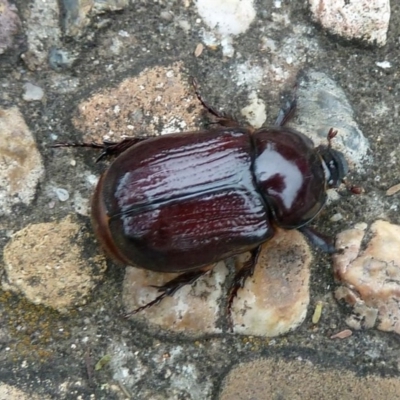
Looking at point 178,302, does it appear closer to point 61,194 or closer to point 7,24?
point 61,194

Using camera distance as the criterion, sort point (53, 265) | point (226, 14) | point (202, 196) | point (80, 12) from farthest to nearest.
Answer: point (226, 14)
point (80, 12)
point (53, 265)
point (202, 196)

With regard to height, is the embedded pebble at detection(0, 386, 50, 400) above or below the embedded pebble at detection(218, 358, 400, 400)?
below

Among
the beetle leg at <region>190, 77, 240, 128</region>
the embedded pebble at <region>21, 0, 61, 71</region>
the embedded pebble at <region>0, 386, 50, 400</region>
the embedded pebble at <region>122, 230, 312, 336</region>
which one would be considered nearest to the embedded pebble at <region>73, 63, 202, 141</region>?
the beetle leg at <region>190, 77, 240, 128</region>

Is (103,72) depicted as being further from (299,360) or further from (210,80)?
(299,360)

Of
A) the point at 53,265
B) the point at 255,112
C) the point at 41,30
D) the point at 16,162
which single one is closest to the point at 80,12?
the point at 41,30

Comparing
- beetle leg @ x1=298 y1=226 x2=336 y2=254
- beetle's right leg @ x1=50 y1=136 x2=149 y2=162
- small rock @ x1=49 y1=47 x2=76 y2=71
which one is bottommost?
beetle leg @ x1=298 y1=226 x2=336 y2=254

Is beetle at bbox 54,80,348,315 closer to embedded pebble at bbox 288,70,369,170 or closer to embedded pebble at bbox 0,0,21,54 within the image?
embedded pebble at bbox 288,70,369,170

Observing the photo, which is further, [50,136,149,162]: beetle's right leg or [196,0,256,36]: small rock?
[196,0,256,36]: small rock

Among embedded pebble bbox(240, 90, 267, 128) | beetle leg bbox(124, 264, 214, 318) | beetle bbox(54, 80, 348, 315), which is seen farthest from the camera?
embedded pebble bbox(240, 90, 267, 128)
